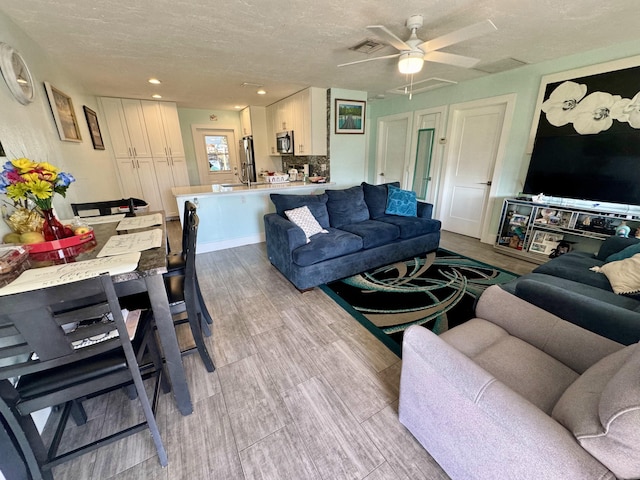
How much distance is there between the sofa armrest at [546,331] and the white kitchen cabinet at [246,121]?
5929mm

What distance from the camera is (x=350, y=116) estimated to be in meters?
4.73

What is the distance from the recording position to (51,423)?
4.65ft

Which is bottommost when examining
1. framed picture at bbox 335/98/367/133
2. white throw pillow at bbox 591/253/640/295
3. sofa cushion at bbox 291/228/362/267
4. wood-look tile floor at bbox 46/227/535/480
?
wood-look tile floor at bbox 46/227/535/480

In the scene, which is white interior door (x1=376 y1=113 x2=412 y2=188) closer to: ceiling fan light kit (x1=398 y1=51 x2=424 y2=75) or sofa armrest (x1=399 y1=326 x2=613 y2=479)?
ceiling fan light kit (x1=398 y1=51 x2=424 y2=75)

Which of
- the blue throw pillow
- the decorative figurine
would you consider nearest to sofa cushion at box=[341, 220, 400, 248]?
the blue throw pillow

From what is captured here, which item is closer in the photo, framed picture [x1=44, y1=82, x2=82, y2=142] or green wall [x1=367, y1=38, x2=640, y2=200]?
framed picture [x1=44, y1=82, x2=82, y2=142]

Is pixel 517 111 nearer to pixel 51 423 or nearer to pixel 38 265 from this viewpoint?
pixel 38 265

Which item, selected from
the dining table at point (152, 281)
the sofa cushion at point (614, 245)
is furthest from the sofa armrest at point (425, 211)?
the dining table at point (152, 281)

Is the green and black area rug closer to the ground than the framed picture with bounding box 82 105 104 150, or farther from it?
closer to the ground

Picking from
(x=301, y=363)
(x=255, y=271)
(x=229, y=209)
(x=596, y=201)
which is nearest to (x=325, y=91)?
(x=229, y=209)

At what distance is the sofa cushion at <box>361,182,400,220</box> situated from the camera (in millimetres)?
3729

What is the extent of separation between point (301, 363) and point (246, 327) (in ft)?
2.11

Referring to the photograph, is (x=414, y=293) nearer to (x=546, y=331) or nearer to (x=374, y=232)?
(x=374, y=232)

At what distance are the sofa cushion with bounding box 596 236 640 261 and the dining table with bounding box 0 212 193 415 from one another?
11.2 ft
